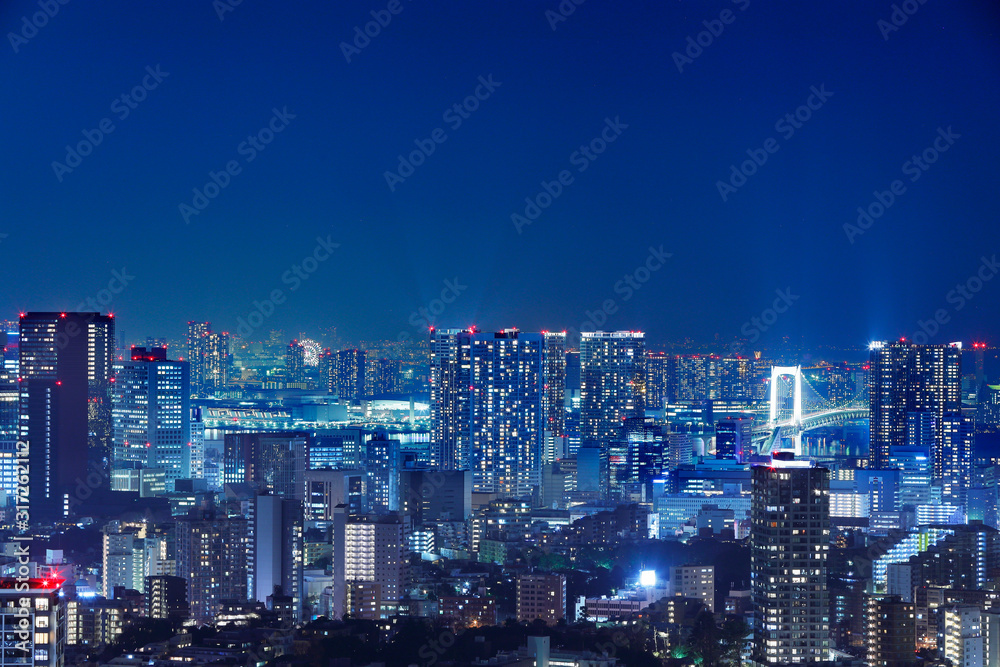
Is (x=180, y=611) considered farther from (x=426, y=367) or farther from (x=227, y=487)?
(x=426, y=367)

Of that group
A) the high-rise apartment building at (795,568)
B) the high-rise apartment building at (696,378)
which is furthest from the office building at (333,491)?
the high-rise apartment building at (795,568)

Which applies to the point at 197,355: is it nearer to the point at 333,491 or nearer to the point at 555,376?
the point at 555,376

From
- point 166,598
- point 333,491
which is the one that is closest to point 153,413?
point 333,491

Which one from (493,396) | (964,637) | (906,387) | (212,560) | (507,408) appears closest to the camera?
(964,637)

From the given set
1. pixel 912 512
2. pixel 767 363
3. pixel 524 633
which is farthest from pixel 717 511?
pixel 524 633

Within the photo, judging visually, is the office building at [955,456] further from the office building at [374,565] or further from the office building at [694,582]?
the office building at [374,565]
